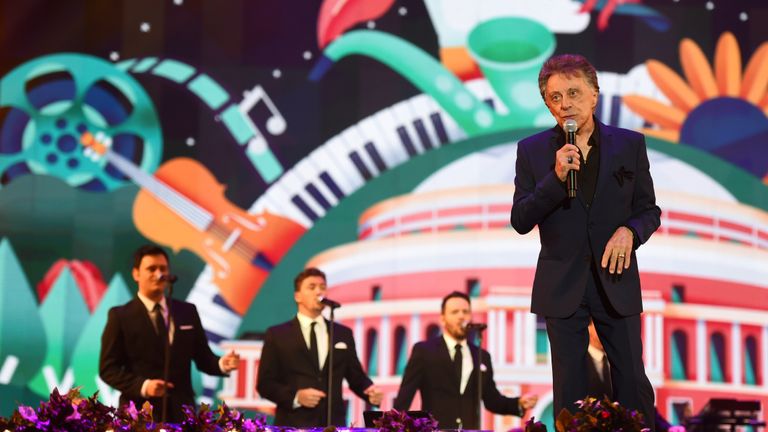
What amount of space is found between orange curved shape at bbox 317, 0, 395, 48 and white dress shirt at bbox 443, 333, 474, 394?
2.28 m

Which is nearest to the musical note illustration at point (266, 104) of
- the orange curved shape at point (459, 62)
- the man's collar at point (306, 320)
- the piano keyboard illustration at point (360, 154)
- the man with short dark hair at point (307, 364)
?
the piano keyboard illustration at point (360, 154)

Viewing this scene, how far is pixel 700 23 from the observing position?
7.39 meters

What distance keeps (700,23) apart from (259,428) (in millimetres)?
5448

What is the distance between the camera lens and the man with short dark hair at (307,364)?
6.00m

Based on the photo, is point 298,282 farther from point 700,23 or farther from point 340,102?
point 700,23

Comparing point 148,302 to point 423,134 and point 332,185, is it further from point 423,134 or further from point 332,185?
point 423,134

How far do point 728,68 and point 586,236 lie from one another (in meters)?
4.82

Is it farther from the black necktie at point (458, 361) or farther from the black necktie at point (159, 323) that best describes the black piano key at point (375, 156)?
the black necktie at point (159, 323)

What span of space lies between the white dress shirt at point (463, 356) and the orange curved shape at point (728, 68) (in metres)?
2.56

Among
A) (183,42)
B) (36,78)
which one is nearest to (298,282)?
(183,42)

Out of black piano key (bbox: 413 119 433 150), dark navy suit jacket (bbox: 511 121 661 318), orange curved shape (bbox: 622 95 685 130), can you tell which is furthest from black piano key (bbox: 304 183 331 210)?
dark navy suit jacket (bbox: 511 121 661 318)

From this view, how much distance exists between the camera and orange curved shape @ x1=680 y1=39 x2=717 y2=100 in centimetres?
732

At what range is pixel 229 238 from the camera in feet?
24.4

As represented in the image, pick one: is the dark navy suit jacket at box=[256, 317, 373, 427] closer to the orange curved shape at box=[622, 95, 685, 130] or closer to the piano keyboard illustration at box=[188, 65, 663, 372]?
the piano keyboard illustration at box=[188, 65, 663, 372]
